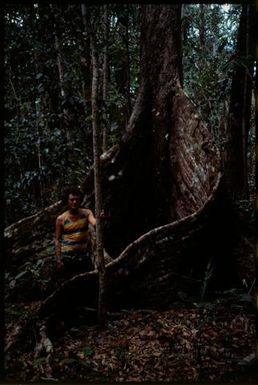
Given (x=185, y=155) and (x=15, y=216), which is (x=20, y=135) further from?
(x=185, y=155)

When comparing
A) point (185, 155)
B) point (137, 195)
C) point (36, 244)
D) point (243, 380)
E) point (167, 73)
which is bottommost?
point (243, 380)

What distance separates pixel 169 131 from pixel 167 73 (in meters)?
0.59

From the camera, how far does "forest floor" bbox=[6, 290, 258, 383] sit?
260 centimetres

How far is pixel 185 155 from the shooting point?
3.89 meters

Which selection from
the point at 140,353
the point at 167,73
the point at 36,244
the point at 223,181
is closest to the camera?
the point at 140,353

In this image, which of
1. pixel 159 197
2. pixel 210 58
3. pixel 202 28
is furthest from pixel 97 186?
pixel 202 28

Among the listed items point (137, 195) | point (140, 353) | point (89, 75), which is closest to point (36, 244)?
point (137, 195)

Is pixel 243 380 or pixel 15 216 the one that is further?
pixel 15 216

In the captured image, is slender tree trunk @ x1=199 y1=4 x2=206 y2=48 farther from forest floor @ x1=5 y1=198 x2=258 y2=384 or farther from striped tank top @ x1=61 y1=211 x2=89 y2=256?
forest floor @ x1=5 y1=198 x2=258 y2=384

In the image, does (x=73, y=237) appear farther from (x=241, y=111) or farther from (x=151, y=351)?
(x=241, y=111)

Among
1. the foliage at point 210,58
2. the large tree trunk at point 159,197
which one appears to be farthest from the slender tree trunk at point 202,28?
the large tree trunk at point 159,197

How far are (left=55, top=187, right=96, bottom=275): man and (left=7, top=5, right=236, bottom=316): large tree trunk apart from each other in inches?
14.5

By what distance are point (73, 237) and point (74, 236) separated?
0.01 metres

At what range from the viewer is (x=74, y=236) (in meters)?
3.41
